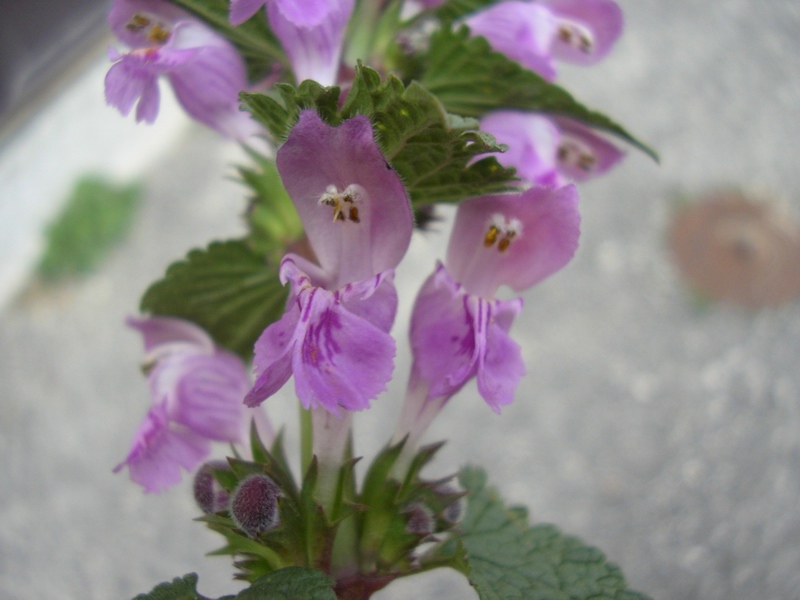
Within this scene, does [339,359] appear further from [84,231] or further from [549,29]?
[84,231]

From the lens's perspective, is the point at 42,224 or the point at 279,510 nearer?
the point at 279,510

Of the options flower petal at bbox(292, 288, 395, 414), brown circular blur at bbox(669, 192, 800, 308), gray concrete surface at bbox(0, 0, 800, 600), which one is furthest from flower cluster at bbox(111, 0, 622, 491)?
brown circular blur at bbox(669, 192, 800, 308)

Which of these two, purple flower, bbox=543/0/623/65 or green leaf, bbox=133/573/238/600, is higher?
purple flower, bbox=543/0/623/65

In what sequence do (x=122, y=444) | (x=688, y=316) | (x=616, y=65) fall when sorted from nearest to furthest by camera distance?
(x=122, y=444) < (x=688, y=316) < (x=616, y=65)

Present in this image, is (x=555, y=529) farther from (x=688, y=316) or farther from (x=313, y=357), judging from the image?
(x=688, y=316)

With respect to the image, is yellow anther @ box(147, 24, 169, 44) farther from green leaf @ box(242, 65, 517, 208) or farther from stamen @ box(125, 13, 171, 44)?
green leaf @ box(242, 65, 517, 208)

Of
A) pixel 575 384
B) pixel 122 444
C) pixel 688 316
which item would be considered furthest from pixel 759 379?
pixel 122 444

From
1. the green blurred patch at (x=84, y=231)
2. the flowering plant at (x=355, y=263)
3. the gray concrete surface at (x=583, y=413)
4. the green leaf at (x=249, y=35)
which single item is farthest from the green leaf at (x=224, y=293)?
the green blurred patch at (x=84, y=231)

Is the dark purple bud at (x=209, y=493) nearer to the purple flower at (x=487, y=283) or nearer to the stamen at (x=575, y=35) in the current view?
the purple flower at (x=487, y=283)
